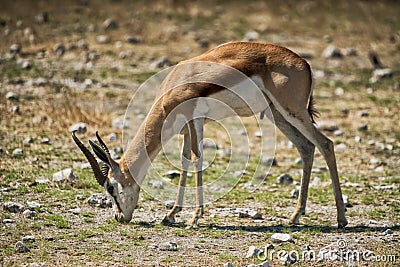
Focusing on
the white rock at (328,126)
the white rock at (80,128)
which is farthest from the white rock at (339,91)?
the white rock at (80,128)

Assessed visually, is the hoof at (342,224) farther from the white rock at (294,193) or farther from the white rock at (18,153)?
the white rock at (18,153)

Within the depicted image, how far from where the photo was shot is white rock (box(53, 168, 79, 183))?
9.88m

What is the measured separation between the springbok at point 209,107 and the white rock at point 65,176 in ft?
4.90

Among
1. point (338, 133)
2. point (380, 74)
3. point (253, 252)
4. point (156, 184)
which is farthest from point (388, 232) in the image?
point (380, 74)

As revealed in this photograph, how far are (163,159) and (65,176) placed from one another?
2.21 metres

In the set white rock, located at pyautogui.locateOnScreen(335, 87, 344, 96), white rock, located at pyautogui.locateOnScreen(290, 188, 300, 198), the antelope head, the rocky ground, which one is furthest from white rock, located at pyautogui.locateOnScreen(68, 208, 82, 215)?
white rock, located at pyautogui.locateOnScreen(335, 87, 344, 96)

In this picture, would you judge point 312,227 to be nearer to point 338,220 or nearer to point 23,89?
point 338,220

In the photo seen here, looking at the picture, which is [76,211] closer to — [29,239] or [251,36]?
[29,239]

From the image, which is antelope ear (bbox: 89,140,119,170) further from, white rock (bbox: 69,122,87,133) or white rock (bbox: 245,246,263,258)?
white rock (bbox: 69,122,87,133)

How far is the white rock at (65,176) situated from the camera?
9875 millimetres

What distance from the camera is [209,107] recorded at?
888 cm

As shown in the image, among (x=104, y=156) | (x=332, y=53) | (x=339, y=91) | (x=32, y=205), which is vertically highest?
(x=104, y=156)

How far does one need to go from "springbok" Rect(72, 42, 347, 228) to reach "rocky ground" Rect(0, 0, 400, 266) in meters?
0.40

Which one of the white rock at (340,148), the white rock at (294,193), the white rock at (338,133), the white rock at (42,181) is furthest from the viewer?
the white rock at (338,133)
